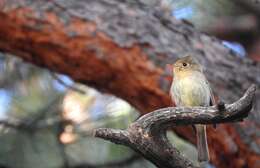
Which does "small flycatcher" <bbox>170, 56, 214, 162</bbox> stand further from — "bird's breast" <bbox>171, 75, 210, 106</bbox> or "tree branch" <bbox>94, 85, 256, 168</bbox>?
"tree branch" <bbox>94, 85, 256, 168</bbox>

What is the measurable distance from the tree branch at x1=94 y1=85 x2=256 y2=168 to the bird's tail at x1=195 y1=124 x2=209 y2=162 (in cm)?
69

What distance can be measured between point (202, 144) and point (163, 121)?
0.84 m

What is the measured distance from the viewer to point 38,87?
3852 mm

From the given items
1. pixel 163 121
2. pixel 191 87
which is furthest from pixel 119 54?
pixel 163 121

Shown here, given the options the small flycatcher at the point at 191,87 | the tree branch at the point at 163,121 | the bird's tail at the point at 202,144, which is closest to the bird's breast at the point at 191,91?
the small flycatcher at the point at 191,87

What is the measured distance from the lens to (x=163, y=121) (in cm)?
229

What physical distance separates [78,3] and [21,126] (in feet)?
2.25

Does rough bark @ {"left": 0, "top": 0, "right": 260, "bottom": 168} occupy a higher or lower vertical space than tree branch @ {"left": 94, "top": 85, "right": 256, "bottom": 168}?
lower

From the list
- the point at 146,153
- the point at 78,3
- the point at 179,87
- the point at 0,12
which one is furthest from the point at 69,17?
the point at 146,153

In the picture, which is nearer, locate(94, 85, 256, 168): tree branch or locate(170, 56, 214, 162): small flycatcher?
locate(94, 85, 256, 168): tree branch

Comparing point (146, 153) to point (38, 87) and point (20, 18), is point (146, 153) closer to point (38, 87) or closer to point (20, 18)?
point (20, 18)

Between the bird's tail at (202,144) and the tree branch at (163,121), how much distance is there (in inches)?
27.2

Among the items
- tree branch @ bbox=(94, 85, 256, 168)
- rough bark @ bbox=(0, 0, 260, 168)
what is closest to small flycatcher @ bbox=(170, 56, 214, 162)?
rough bark @ bbox=(0, 0, 260, 168)

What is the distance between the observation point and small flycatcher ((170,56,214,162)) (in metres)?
3.03
